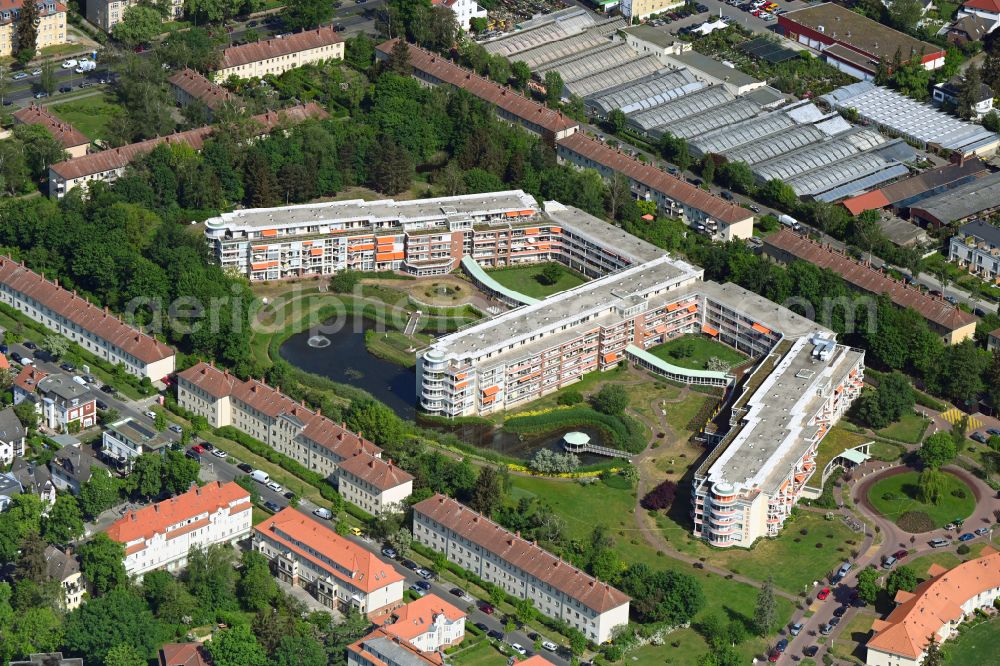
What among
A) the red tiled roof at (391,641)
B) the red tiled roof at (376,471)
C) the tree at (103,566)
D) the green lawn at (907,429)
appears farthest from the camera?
the green lawn at (907,429)

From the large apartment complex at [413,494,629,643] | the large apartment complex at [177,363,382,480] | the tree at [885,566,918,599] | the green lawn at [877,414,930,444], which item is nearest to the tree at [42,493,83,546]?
the large apartment complex at [177,363,382,480]

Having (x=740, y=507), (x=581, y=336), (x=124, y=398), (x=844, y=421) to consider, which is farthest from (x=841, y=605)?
(x=124, y=398)

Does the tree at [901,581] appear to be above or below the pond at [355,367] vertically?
above

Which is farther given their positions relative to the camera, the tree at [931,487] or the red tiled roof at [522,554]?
the tree at [931,487]

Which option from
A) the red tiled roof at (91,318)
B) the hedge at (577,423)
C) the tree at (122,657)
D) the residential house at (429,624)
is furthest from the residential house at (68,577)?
the hedge at (577,423)

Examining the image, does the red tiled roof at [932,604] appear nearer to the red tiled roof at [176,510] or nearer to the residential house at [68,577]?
the red tiled roof at [176,510]

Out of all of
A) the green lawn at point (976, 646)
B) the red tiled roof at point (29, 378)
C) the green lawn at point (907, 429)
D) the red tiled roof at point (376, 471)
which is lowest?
the green lawn at point (976, 646)

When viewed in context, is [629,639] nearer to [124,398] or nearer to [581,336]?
[581,336]
